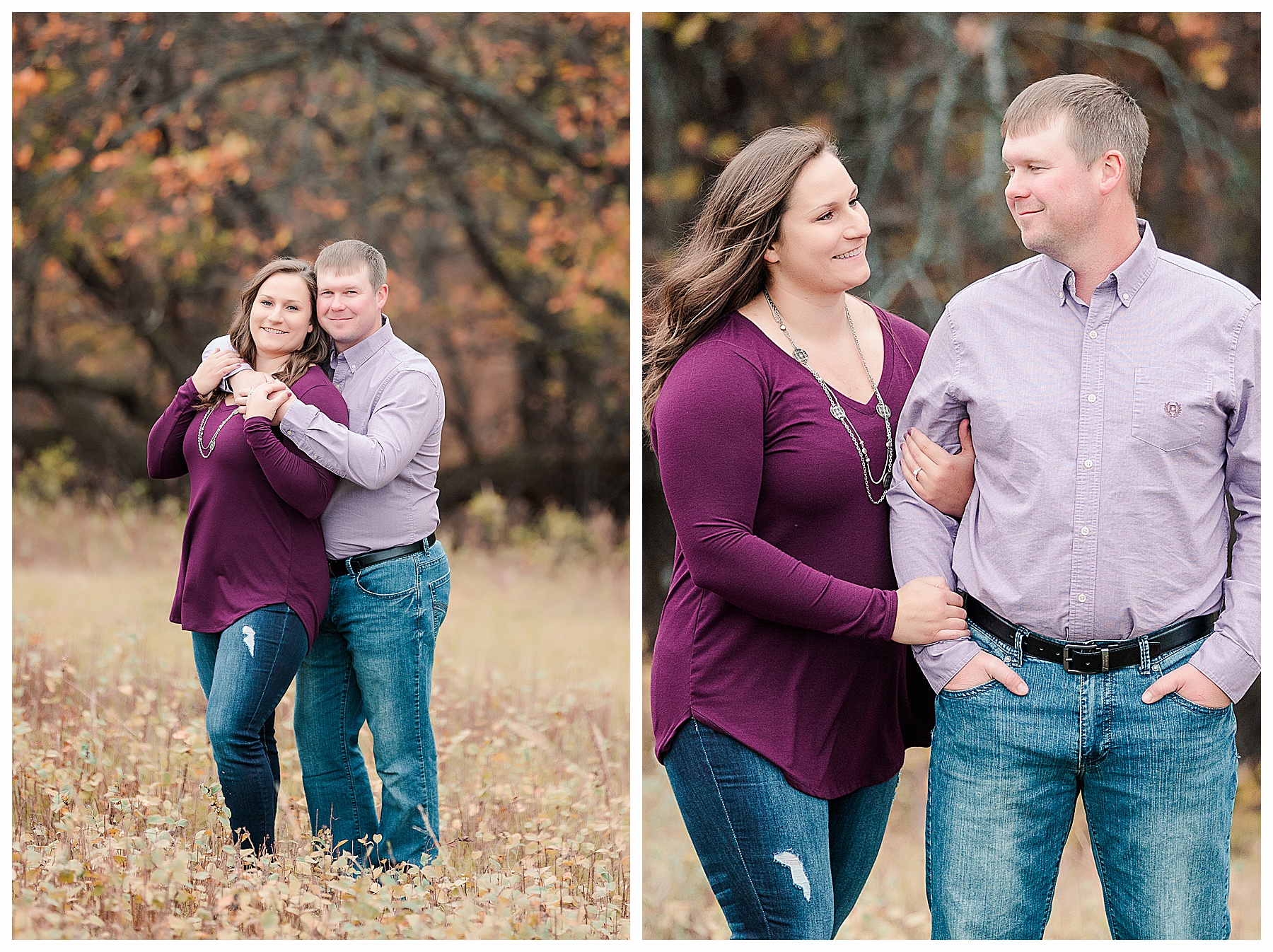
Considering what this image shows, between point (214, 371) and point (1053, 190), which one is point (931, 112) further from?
point (214, 371)

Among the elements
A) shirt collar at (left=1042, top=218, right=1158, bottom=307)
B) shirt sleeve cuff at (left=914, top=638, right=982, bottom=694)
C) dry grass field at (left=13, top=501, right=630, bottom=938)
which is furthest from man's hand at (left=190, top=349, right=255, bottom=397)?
shirt collar at (left=1042, top=218, right=1158, bottom=307)

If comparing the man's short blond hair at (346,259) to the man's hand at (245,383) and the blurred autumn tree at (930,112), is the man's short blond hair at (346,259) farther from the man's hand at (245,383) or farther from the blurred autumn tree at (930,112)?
the blurred autumn tree at (930,112)

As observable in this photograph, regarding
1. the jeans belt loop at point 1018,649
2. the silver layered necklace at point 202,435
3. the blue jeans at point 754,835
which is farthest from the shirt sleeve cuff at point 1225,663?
the silver layered necklace at point 202,435

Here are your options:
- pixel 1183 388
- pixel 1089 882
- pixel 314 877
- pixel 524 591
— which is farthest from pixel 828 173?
pixel 524 591

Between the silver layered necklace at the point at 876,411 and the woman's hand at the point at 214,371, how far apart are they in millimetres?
1187

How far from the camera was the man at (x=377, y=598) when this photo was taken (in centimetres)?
263

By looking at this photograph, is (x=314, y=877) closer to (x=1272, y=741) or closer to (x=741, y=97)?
(x=1272, y=741)

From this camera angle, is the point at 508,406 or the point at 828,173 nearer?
the point at 828,173

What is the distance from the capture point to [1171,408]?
1.93 m

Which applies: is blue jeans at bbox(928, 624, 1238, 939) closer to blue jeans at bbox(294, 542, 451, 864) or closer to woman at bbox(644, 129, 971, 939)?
woman at bbox(644, 129, 971, 939)

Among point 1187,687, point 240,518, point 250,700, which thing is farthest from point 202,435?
point 1187,687

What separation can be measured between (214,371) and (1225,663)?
2.05 meters

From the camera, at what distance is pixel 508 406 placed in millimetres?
9633

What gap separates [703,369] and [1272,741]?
6.41ft
